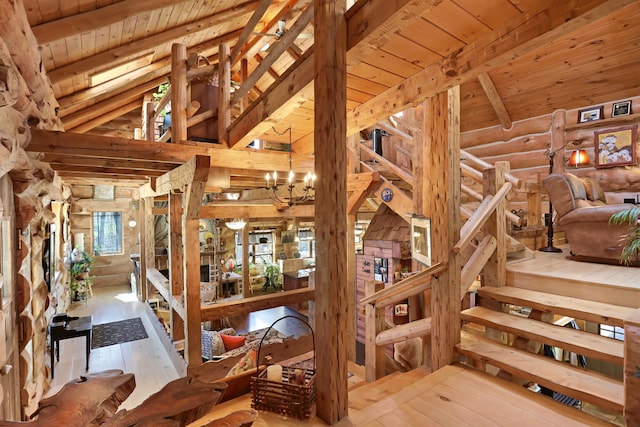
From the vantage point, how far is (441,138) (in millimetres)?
2832

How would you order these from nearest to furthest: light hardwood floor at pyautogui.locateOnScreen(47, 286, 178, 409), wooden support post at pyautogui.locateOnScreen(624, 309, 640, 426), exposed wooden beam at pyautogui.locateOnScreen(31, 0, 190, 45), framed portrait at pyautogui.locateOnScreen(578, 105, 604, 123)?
wooden support post at pyautogui.locateOnScreen(624, 309, 640, 426), exposed wooden beam at pyautogui.locateOnScreen(31, 0, 190, 45), light hardwood floor at pyautogui.locateOnScreen(47, 286, 178, 409), framed portrait at pyautogui.locateOnScreen(578, 105, 604, 123)

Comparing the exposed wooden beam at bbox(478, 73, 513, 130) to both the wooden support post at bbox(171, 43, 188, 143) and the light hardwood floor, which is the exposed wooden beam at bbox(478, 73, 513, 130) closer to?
the wooden support post at bbox(171, 43, 188, 143)

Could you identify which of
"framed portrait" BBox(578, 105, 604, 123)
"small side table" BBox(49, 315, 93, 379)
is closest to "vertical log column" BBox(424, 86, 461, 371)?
"small side table" BBox(49, 315, 93, 379)

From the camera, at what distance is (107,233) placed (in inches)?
344

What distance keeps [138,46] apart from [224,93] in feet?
3.68

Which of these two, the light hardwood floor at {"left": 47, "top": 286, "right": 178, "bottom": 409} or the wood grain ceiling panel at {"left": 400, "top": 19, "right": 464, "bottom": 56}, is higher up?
the wood grain ceiling panel at {"left": 400, "top": 19, "right": 464, "bottom": 56}

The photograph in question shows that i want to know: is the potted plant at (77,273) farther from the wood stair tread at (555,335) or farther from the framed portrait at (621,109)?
the framed portrait at (621,109)

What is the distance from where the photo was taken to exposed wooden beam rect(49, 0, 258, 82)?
329 cm

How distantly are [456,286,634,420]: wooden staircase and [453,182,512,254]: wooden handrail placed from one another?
0.73 meters

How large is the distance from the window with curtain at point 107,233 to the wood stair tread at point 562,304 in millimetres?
9241

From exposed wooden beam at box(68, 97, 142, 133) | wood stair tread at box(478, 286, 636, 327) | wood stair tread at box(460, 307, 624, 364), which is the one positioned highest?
exposed wooden beam at box(68, 97, 142, 133)

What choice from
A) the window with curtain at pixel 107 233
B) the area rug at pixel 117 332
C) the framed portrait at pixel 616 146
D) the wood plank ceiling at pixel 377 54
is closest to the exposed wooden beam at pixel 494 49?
the wood plank ceiling at pixel 377 54

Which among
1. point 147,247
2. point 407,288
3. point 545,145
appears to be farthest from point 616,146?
point 147,247

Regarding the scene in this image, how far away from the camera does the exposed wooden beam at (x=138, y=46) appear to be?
10.8 ft
